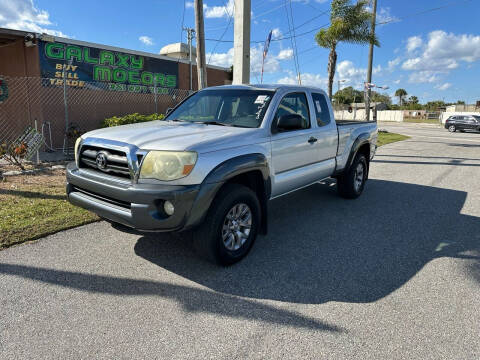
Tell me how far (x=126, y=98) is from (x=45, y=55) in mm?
2958

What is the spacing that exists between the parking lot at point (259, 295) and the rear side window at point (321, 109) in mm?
1499

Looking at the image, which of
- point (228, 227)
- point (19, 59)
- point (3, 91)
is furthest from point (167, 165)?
point (3, 91)

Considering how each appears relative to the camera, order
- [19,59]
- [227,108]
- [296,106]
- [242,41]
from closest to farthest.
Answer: [227,108] → [296,106] → [242,41] → [19,59]

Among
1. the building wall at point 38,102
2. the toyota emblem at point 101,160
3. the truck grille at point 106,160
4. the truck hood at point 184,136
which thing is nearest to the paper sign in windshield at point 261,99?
the truck hood at point 184,136

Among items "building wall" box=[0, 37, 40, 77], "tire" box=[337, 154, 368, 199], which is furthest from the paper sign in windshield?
"building wall" box=[0, 37, 40, 77]

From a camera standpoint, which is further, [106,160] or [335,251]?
[335,251]

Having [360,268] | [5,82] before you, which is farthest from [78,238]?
[5,82]

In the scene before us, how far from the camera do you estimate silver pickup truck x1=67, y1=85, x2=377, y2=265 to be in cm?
308

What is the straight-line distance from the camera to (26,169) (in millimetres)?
7559

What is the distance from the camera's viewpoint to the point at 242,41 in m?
9.37

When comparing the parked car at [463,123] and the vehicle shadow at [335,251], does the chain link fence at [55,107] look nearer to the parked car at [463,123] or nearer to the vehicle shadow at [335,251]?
the vehicle shadow at [335,251]

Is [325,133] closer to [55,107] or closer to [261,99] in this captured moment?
[261,99]

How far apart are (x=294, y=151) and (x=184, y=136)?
159cm

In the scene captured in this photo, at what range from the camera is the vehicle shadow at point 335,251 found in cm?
328
